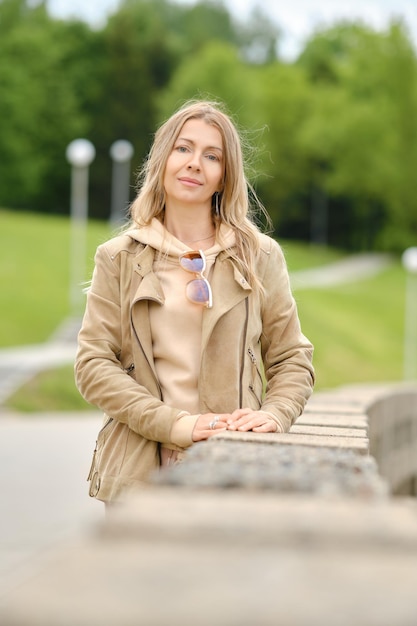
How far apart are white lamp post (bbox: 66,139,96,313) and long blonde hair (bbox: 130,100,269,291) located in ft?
36.2

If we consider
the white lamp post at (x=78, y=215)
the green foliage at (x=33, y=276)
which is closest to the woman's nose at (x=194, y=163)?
the white lamp post at (x=78, y=215)

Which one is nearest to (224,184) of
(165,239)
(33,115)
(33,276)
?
(165,239)

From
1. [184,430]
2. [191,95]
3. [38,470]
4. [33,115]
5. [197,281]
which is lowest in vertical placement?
[38,470]

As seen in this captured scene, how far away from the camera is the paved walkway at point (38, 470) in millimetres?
10656

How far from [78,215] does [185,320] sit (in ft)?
196

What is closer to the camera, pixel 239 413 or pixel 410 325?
pixel 239 413

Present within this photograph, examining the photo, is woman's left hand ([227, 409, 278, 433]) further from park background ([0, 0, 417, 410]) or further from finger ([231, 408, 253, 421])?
park background ([0, 0, 417, 410])

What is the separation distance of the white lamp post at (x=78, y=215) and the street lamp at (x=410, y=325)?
826 cm

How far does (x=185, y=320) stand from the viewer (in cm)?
345

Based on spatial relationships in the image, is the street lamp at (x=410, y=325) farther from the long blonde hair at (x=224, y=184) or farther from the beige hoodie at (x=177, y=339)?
the beige hoodie at (x=177, y=339)

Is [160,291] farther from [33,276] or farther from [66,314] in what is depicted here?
[33,276]

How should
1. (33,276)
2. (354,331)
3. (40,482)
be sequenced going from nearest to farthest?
(40,482) < (33,276) < (354,331)

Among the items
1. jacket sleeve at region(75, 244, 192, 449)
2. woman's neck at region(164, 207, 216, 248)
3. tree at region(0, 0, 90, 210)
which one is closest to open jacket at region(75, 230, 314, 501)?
jacket sleeve at region(75, 244, 192, 449)

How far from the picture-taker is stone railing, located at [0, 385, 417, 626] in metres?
1.51
